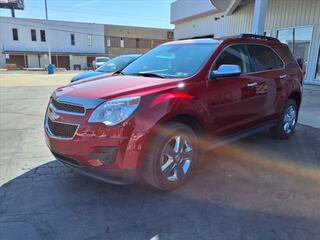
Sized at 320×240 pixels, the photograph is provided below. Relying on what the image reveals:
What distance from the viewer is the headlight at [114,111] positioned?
2943mm

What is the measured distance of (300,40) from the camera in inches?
483

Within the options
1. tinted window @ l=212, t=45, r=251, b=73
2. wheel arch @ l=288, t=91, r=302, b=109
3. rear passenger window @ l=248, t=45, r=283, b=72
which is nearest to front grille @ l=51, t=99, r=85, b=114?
tinted window @ l=212, t=45, r=251, b=73

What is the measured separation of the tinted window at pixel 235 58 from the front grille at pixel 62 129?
202cm

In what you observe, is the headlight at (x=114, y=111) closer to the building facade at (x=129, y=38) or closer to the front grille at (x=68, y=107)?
the front grille at (x=68, y=107)

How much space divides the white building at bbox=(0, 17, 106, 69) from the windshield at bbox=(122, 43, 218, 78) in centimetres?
4326

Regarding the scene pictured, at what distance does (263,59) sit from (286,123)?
4.78ft

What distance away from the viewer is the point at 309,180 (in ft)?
12.5

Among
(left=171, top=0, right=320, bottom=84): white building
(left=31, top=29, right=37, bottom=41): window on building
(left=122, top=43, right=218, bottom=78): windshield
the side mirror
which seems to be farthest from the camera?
(left=31, top=29, right=37, bottom=41): window on building

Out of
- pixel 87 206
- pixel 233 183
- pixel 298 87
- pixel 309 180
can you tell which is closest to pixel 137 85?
pixel 87 206

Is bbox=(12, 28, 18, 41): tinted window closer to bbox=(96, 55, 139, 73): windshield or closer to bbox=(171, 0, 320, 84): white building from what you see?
bbox=(171, 0, 320, 84): white building

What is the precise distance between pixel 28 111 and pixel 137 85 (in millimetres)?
6182

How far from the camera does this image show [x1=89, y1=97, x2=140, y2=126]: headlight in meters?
2.94

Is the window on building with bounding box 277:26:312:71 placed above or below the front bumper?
above

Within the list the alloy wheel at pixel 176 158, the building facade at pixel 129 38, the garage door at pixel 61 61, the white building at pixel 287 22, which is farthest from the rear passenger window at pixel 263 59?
the building facade at pixel 129 38
